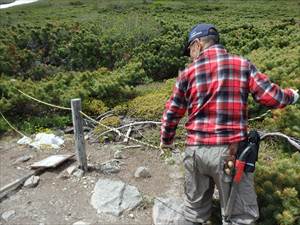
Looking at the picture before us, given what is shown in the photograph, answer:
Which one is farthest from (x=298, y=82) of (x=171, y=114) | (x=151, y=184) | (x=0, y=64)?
(x=0, y=64)

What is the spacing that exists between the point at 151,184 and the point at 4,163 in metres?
2.85

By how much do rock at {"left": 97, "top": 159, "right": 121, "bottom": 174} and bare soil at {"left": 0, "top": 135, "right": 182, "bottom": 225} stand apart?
0.09 m

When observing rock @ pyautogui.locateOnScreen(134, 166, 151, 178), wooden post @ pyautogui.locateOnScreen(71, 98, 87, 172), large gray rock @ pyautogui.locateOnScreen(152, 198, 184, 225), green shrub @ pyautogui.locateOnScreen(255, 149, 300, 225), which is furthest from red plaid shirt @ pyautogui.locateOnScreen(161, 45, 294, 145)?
wooden post @ pyautogui.locateOnScreen(71, 98, 87, 172)

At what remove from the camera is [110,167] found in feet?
22.9

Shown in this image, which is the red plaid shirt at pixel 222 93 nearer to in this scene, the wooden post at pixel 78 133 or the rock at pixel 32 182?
the wooden post at pixel 78 133

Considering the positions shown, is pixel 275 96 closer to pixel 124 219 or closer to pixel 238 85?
pixel 238 85

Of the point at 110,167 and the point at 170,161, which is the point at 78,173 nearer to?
the point at 110,167

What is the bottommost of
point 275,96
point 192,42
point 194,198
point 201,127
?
point 194,198

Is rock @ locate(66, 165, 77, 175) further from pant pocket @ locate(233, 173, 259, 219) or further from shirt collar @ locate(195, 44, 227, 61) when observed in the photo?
shirt collar @ locate(195, 44, 227, 61)

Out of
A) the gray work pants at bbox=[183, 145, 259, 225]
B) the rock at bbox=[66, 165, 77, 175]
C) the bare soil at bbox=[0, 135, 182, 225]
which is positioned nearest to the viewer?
the gray work pants at bbox=[183, 145, 259, 225]

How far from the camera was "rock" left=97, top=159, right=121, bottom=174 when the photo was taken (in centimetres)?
688

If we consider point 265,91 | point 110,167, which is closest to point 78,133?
point 110,167

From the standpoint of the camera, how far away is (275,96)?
12.2ft

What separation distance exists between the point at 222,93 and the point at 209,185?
92cm
